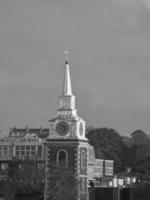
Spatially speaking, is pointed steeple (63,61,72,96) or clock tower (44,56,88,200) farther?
pointed steeple (63,61,72,96)

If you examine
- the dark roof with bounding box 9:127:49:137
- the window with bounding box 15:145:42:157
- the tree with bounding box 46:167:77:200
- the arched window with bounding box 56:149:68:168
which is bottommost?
the tree with bounding box 46:167:77:200

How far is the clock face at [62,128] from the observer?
114m

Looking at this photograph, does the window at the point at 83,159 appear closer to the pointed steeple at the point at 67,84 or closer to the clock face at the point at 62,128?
the clock face at the point at 62,128

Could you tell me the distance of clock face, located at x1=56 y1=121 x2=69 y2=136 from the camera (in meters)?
114


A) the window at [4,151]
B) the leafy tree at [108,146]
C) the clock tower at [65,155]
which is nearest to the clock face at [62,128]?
the clock tower at [65,155]

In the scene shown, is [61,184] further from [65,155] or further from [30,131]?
[30,131]

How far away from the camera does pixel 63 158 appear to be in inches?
4491

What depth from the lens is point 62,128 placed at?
375 ft

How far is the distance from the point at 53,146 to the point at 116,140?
6463cm

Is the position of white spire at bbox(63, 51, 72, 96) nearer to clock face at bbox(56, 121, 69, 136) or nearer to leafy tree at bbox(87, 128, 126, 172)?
clock face at bbox(56, 121, 69, 136)

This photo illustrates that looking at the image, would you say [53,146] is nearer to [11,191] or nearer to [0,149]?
[11,191]

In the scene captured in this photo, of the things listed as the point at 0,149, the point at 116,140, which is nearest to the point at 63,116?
the point at 0,149

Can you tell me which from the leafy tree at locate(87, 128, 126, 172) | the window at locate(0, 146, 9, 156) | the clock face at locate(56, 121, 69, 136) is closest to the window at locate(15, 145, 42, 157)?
the window at locate(0, 146, 9, 156)

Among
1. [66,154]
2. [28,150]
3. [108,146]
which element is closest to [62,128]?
[66,154]
